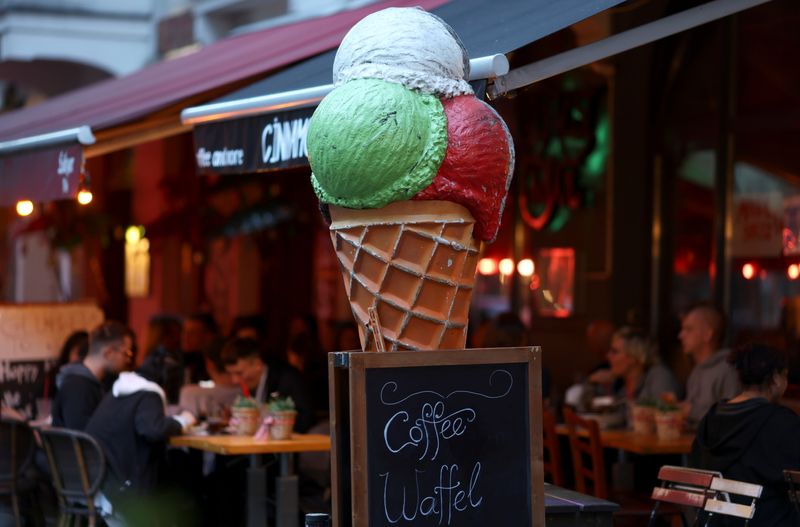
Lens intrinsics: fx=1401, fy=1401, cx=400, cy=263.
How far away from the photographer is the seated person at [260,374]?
9.20 m

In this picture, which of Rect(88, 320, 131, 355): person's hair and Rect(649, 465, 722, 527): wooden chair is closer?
Rect(649, 465, 722, 527): wooden chair

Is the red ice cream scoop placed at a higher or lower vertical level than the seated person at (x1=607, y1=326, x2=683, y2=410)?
higher

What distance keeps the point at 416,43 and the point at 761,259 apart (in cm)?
690

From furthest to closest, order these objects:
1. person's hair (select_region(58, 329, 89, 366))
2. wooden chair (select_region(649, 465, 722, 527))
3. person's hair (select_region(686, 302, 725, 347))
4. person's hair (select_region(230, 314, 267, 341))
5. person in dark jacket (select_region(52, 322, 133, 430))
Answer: person's hair (select_region(230, 314, 267, 341)) < person's hair (select_region(58, 329, 89, 366)) < person's hair (select_region(686, 302, 725, 347)) < person in dark jacket (select_region(52, 322, 133, 430)) < wooden chair (select_region(649, 465, 722, 527))

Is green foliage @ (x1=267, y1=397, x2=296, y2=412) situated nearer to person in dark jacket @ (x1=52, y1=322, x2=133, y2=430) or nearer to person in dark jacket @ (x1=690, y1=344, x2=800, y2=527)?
person in dark jacket @ (x1=52, y1=322, x2=133, y2=430)

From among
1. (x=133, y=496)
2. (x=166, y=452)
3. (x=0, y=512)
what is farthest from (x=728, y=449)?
(x=0, y=512)

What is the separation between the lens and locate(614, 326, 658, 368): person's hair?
976 centimetres

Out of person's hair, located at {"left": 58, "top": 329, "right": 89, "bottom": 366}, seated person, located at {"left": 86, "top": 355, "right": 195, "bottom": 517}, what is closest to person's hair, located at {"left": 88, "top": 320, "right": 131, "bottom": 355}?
seated person, located at {"left": 86, "top": 355, "right": 195, "bottom": 517}

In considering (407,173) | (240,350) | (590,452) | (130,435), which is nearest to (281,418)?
(130,435)

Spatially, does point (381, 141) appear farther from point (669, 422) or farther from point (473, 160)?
point (669, 422)

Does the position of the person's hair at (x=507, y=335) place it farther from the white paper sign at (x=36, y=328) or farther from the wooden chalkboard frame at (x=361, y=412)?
the wooden chalkboard frame at (x=361, y=412)

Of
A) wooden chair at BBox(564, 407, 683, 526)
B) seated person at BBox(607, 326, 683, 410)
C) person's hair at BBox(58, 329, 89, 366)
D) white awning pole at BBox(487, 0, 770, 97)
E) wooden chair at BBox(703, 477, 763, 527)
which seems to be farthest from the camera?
person's hair at BBox(58, 329, 89, 366)

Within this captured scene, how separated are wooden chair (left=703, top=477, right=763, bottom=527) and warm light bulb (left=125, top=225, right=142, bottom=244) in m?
11.1

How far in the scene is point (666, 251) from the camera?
1192 centimetres
